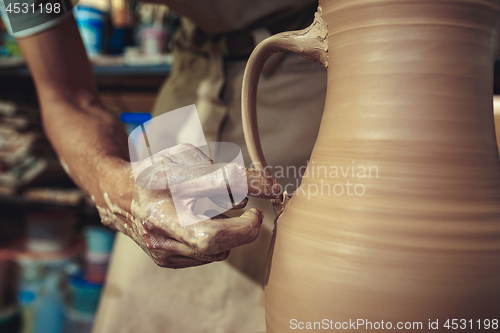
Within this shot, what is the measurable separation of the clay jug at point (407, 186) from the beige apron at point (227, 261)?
12.9 inches

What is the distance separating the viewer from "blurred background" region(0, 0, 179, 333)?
4.55ft

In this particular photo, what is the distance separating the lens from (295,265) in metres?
0.35

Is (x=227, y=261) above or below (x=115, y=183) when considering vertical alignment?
below

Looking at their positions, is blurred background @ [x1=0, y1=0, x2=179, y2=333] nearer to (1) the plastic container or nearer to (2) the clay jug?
(1) the plastic container

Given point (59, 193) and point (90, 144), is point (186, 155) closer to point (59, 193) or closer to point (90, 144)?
point (90, 144)

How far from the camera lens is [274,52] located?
43 cm

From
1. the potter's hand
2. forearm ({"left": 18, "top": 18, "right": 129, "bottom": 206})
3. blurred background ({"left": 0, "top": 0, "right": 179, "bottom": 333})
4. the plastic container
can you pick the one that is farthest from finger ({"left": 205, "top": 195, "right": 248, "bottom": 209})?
the plastic container

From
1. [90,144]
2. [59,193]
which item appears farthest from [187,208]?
[59,193]

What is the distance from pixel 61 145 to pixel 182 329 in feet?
1.52

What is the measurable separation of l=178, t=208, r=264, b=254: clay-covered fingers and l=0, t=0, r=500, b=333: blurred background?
1087 millimetres

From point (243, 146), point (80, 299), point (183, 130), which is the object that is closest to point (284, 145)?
point (243, 146)

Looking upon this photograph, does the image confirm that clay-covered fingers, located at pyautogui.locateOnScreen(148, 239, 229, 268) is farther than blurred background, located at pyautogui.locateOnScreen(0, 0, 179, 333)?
No

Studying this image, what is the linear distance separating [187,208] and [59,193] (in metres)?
1.31

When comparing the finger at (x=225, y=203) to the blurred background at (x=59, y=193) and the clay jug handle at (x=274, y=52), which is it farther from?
the blurred background at (x=59, y=193)
